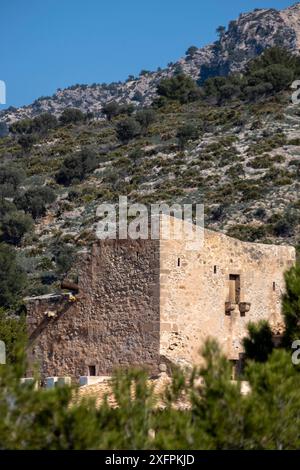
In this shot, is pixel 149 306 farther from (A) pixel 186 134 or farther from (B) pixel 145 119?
(B) pixel 145 119

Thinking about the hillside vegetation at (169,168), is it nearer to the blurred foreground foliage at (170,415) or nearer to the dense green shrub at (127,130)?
the dense green shrub at (127,130)

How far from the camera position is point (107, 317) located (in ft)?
73.8

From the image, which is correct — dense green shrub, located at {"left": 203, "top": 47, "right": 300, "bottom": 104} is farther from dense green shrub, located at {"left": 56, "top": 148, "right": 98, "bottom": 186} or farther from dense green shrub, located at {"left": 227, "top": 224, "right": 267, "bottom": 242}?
dense green shrub, located at {"left": 227, "top": 224, "right": 267, "bottom": 242}

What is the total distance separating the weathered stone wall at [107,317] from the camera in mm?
21828

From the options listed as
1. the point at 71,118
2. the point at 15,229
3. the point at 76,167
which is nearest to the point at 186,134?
the point at 76,167

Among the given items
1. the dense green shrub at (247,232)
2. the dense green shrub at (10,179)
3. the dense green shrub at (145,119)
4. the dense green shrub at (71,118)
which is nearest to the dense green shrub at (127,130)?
the dense green shrub at (145,119)

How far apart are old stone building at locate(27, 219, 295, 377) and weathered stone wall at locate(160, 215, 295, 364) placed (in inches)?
0.8

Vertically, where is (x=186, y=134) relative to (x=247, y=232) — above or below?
above

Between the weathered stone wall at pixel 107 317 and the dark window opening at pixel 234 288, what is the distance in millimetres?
2531

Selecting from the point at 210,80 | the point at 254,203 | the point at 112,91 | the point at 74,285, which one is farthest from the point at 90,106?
the point at 74,285

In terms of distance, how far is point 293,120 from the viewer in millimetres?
57406

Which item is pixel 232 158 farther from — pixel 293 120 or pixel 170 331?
pixel 170 331

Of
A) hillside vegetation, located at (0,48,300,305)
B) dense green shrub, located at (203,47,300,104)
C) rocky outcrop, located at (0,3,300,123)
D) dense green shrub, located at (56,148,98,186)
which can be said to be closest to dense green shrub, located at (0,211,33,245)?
hillside vegetation, located at (0,48,300,305)

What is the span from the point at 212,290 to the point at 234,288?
975 millimetres
